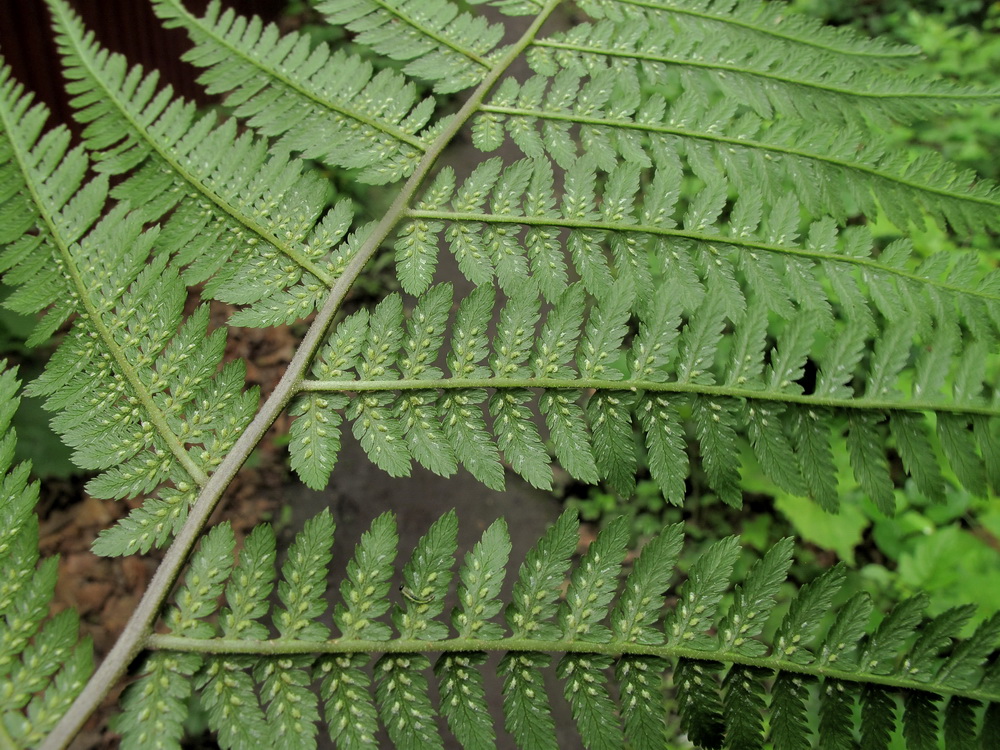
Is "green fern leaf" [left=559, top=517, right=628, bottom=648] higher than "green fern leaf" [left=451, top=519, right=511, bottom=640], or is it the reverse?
"green fern leaf" [left=451, top=519, right=511, bottom=640]

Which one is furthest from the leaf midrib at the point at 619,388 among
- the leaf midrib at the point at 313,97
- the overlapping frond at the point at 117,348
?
the leaf midrib at the point at 313,97

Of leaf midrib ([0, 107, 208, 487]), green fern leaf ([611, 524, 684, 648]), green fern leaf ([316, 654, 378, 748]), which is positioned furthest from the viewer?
leaf midrib ([0, 107, 208, 487])

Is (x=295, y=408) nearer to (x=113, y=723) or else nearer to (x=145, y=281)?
(x=145, y=281)

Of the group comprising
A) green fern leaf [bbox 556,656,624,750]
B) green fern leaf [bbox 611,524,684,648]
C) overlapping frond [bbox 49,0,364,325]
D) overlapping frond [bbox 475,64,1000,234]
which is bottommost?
green fern leaf [bbox 556,656,624,750]

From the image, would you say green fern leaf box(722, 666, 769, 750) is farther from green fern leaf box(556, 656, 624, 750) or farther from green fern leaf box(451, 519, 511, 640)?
green fern leaf box(451, 519, 511, 640)

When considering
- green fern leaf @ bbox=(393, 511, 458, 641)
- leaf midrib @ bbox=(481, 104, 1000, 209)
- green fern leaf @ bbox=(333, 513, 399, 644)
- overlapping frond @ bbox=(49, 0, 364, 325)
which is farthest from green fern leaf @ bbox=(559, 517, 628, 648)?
leaf midrib @ bbox=(481, 104, 1000, 209)

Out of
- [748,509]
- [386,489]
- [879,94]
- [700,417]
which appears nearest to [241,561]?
[700,417]
